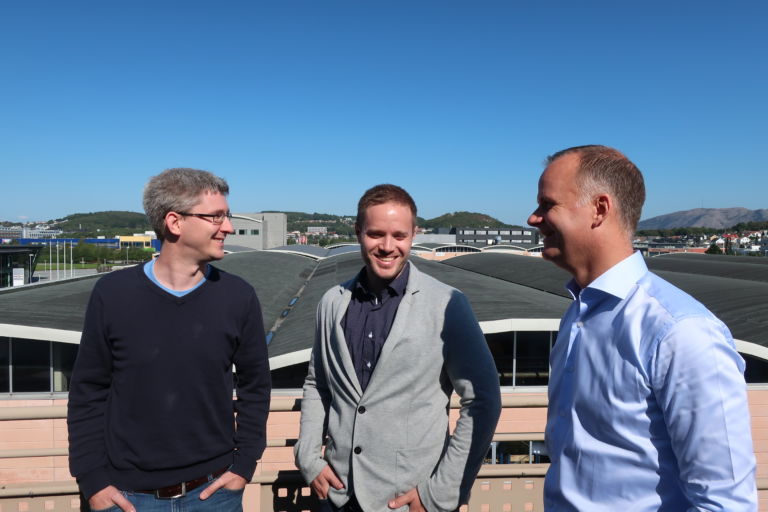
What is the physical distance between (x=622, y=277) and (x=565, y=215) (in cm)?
28

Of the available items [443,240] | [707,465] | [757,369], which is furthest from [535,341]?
[443,240]

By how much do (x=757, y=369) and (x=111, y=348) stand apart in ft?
43.5

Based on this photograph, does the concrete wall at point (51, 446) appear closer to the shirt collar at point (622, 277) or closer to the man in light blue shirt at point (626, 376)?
the man in light blue shirt at point (626, 376)

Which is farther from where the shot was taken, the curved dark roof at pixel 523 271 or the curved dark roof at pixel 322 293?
the curved dark roof at pixel 523 271

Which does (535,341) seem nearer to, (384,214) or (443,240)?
(384,214)

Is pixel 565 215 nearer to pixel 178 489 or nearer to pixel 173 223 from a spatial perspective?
pixel 173 223

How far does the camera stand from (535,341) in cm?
1165

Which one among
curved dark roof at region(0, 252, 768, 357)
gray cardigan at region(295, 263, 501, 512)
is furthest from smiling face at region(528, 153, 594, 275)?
curved dark roof at region(0, 252, 768, 357)

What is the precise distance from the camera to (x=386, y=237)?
7.79 ft

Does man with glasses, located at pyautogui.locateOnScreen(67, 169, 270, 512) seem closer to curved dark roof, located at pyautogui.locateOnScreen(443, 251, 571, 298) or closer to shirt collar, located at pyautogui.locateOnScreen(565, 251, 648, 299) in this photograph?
shirt collar, located at pyautogui.locateOnScreen(565, 251, 648, 299)

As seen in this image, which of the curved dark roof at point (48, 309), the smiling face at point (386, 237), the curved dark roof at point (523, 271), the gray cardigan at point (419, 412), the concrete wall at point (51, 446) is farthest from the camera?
the curved dark roof at point (523, 271)

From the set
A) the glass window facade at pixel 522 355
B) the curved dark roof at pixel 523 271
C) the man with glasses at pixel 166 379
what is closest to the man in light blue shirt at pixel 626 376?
the man with glasses at pixel 166 379

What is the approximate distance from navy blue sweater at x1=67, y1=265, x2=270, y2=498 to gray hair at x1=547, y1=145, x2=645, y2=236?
1764 mm

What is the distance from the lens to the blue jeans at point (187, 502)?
7.56ft
